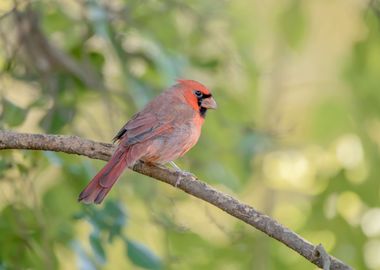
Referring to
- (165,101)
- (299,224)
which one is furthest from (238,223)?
(165,101)

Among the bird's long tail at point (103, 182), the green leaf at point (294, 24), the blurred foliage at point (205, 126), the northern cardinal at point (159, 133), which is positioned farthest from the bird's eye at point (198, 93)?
the green leaf at point (294, 24)

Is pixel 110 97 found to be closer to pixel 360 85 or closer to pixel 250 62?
pixel 250 62

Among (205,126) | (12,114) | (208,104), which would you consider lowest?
(12,114)

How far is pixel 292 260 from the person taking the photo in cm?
610

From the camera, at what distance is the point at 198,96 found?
488cm

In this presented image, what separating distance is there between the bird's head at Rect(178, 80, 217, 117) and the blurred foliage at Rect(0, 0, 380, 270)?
205 mm

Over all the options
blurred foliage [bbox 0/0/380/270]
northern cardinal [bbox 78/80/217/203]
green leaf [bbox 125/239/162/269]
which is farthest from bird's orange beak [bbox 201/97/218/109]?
green leaf [bbox 125/239/162/269]

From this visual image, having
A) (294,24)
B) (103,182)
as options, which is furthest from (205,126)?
(103,182)

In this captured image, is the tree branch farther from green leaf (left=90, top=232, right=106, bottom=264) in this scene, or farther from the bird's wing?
green leaf (left=90, top=232, right=106, bottom=264)

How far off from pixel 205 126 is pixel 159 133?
148 centimetres

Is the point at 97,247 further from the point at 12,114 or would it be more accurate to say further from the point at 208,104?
the point at 208,104

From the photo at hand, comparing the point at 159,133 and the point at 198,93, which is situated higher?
the point at 198,93

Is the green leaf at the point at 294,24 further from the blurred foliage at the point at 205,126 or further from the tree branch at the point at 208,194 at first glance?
the tree branch at the point at 208,194

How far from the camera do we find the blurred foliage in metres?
4.99
